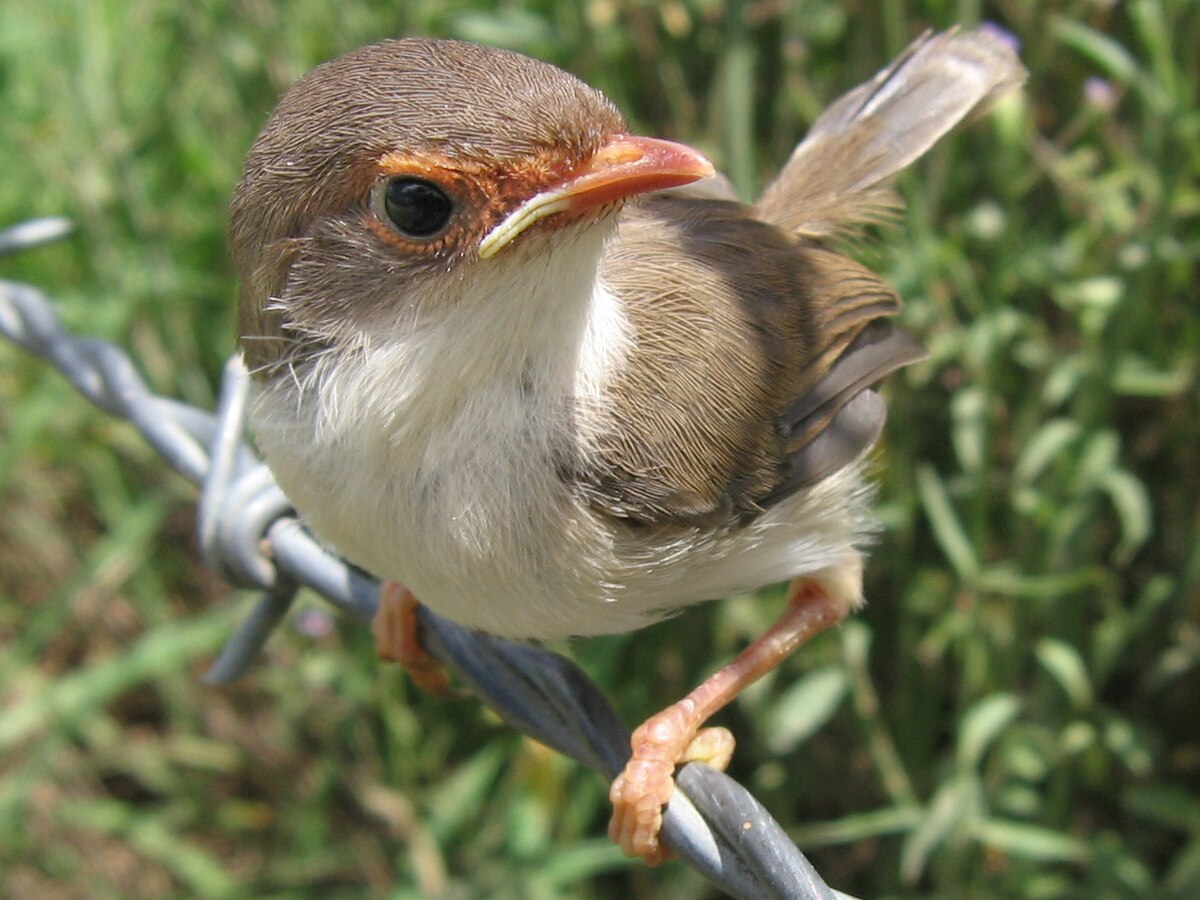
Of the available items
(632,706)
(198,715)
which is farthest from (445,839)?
(198,715)

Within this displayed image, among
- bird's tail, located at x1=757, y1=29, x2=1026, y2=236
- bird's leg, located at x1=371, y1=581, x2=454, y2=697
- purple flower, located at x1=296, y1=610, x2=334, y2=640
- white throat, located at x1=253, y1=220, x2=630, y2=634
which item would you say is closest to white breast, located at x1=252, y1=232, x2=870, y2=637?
white throat, located at x1=253, y1=220, x2=630, y2=634

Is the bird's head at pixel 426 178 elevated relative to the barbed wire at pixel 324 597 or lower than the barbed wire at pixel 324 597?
elevated

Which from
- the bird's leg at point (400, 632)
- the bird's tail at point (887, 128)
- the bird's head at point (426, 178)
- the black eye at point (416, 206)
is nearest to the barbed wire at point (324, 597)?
the bird's leg at point (400, 632)

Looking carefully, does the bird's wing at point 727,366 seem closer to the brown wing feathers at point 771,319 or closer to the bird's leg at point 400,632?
the brown wing feathers at point 771,319

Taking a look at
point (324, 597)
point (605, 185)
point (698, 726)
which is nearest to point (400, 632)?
point (324, 597)

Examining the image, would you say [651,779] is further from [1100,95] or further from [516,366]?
[1100,95]

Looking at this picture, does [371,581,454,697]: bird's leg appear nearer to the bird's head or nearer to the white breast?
the white breast

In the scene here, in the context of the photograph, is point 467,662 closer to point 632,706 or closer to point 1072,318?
point 632,706

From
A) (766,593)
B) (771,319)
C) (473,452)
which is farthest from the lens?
(766,593)
